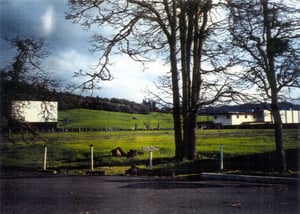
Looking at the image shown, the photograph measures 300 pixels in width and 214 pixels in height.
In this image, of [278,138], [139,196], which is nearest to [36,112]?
[139,196]

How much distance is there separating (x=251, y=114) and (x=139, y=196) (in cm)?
240

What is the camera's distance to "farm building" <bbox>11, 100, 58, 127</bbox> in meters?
4.91

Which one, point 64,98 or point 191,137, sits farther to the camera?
point 191,137

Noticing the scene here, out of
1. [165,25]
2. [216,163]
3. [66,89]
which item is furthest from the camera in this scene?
[216,163]

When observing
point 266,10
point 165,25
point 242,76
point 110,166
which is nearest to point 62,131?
point 110,166

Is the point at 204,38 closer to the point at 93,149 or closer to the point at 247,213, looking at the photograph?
the point at 93,149

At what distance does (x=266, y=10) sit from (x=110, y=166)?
3.78 meters

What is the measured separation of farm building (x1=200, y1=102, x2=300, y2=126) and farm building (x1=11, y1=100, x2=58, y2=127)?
261cm

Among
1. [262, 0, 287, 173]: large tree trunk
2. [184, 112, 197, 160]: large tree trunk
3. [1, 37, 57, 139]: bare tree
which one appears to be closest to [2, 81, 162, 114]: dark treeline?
[1, 37, 57, 139]: bare tree

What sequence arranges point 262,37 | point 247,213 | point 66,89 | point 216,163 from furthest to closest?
point 216,163 → point 262,37 → point 66,89 → point 247,213

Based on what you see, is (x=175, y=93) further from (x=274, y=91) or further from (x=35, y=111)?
(x=35, y=111)

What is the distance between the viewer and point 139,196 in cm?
459

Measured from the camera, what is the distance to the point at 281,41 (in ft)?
17.6

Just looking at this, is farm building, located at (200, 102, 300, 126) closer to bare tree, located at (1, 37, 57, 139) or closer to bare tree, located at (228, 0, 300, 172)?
bare tree, located at (228, 0, 300, 172)
